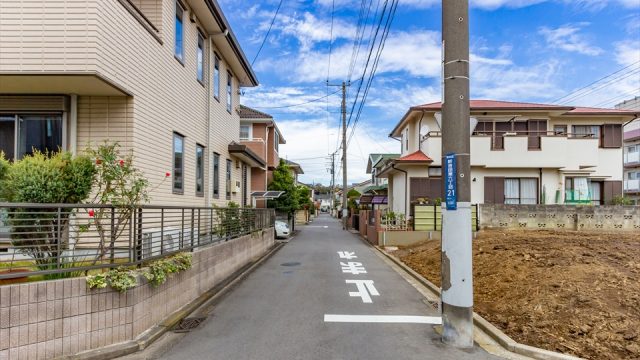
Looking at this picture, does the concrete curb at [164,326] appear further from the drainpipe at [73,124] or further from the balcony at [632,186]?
the balcony at [632,186]

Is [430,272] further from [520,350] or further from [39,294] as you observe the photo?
[39,294]

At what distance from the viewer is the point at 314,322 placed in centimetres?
611

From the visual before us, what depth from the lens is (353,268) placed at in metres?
11.9

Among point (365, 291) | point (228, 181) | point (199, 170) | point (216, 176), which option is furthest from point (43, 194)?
point (228, 181)

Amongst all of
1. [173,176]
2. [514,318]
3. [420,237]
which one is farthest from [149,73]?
[420,237]

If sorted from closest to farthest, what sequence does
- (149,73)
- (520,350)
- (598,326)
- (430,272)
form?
(520,350), (598,326), (149,73), (430,272)

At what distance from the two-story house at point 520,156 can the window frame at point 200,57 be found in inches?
416

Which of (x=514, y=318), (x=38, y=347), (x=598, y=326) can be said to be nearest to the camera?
(x=38, y=347)

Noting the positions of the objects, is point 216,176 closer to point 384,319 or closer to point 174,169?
point 174,169

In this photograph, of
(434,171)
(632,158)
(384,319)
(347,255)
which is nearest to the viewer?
(384,319)

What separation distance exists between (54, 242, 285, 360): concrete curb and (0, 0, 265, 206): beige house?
2390 millimetres

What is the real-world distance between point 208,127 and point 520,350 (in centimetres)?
1031

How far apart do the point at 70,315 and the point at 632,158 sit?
44371 mm

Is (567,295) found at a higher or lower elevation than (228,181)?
lower
